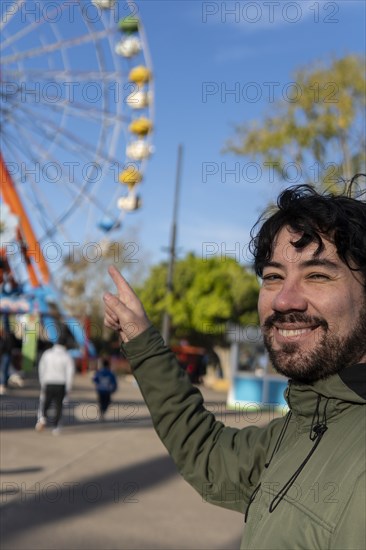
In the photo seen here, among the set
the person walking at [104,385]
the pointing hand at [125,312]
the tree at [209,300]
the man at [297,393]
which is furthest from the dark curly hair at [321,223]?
the tree at [209,300]

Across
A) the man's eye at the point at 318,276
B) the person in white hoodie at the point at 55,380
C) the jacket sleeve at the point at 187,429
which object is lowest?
the person in white hoodie at the point at 55,380

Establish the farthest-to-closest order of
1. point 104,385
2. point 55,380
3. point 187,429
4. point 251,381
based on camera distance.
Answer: point 251,381
point 104,385
point 55,380
point 187,429

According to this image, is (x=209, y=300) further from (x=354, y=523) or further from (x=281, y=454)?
(x=354, y=523)

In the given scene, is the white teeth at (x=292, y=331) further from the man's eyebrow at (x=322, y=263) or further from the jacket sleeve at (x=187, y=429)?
the jacket sleeve at (x=187, y=429)

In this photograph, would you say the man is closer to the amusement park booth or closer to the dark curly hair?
the dark curly hair

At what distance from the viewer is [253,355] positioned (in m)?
19.8

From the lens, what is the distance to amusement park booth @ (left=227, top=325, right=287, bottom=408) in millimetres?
18375

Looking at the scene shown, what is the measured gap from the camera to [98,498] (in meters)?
7.11

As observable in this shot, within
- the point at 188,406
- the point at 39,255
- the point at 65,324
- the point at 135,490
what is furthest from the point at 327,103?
the point at 188,406

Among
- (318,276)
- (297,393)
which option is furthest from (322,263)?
(297,393)

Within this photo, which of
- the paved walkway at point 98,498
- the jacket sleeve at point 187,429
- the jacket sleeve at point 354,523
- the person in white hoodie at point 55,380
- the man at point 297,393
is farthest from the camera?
the person in white hoodie at point 55,380

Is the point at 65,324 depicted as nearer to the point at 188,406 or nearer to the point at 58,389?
the point at 58,389

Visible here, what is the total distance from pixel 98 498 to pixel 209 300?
32.6 m

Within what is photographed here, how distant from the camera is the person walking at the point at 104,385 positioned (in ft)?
45.6
